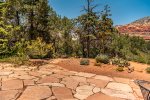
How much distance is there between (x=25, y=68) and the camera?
28.1 ft

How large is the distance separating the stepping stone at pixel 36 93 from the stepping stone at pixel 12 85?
0.33 metres

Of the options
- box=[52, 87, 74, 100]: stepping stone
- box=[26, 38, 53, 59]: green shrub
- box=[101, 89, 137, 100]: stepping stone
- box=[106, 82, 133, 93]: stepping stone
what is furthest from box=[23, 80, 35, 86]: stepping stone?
box=[26, 38, 53, 59]: green shrub

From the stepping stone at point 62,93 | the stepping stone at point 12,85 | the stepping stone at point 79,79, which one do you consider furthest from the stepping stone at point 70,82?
the stepping stone at point 12,85

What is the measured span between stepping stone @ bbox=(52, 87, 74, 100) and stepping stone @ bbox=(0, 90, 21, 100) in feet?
3.34

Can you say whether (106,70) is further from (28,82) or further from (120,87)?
(28,82)

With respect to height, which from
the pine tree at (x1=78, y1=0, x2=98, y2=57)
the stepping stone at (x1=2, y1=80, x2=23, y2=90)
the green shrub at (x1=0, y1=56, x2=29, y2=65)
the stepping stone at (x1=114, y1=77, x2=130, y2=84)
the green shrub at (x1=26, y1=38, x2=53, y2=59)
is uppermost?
the pine tree at (x1=78, y1=0, x2=98, y2=57)

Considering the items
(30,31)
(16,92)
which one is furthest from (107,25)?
(16,92)

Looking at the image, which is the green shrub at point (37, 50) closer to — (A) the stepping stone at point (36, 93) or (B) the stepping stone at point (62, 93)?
(A) the stepping stone at point (36, 93)

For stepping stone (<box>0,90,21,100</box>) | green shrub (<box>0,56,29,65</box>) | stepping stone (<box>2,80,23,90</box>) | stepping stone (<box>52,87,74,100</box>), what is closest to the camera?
stepping stone (<box>0,90,21,100</box>)

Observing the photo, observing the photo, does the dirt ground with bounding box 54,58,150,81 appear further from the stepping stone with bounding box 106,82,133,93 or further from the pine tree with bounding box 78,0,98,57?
the pine tree with bounding box 78,0,98,57

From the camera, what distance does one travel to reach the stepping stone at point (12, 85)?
19.4 feet

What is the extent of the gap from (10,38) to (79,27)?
4.64 meters

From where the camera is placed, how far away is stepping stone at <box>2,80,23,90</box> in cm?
593

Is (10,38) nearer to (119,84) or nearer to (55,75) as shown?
(55,75)
